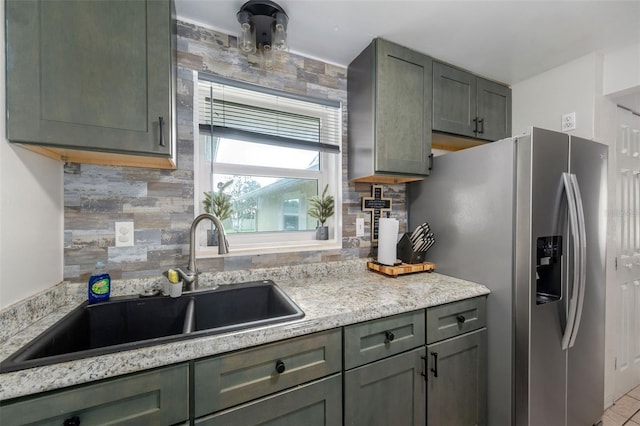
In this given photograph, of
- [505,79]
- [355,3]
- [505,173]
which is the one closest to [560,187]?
[505,173]

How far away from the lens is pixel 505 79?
200 cm

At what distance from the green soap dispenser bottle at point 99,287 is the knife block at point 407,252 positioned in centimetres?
163

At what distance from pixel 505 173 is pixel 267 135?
4.35 feet

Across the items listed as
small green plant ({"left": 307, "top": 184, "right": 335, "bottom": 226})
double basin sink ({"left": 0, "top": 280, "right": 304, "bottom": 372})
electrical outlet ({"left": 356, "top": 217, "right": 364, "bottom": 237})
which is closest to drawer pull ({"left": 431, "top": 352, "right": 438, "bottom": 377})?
double basin sink ({"left": 0, "top": 280, "right": 304, "bottom": 372})

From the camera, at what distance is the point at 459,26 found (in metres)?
1.44

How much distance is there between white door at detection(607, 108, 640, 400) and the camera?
1870 millimetres

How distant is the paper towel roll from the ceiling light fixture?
3.85ft

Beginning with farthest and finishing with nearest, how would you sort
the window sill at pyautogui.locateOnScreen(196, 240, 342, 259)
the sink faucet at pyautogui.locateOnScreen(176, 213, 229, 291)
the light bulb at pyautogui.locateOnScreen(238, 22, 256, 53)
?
the window sill at pyautogui.locateOnScreen(196, 240, 342, 259) → the light bulb at pyautogui.locateOnScreen(238, 22, 256, 53) → the sink faucet at pyautogui.locateOnScreen(176, 213, 229, 291)

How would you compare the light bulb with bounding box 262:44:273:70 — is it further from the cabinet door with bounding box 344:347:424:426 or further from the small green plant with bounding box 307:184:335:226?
the cabinet door with bounding box 344:347:424:426

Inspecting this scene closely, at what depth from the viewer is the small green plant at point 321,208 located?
5.80 ft

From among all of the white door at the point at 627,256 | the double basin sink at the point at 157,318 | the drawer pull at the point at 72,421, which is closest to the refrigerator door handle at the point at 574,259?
the white door at the point at 627,256

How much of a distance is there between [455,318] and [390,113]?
1.19m

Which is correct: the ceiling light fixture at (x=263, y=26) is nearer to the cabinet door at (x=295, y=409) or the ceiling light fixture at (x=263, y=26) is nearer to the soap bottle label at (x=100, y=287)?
the soap bottle label at (x=100, y=287)

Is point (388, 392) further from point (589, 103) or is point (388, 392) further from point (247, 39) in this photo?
point (589, 103)
